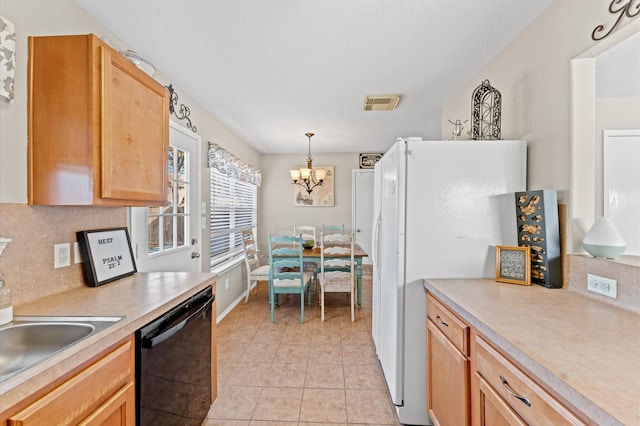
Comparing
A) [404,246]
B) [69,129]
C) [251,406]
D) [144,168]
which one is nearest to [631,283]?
[404,246]

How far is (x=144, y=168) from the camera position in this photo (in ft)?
5.32

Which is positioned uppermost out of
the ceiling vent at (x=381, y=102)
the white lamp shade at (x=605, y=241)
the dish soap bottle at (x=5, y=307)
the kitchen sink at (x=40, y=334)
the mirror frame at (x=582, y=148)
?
the ceiling vent at (x=381, y=102)

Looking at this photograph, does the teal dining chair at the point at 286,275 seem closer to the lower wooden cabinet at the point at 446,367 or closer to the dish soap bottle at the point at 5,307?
→ the lower wooden cabinet at the point at 446,367

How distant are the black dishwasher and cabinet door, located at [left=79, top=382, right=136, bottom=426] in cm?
3

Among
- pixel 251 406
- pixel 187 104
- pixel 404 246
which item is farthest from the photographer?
pixel 187 104

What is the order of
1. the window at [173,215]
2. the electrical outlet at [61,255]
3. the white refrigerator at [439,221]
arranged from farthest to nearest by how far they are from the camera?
the window at [173,215] < the white refrigerator at [439,221] < the electrical outlet at [61,255]

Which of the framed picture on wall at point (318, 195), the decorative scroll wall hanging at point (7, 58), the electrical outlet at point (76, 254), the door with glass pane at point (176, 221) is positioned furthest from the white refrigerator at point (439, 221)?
the framed picture on wall at point (318, 195)

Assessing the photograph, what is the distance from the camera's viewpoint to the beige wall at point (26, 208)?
124 cm

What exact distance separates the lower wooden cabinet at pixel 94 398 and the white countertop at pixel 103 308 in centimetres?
4

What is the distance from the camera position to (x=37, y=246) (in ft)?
4.43

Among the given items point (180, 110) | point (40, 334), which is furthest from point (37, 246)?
point (180, 110)

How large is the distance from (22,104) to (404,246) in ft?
6.45

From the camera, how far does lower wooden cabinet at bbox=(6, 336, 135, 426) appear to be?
777 millimetres

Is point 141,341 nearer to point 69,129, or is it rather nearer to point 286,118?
point 69,129
